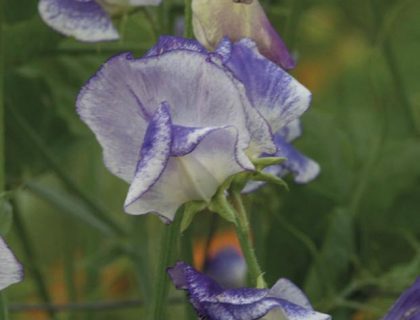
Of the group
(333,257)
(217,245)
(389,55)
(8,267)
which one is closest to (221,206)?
(8,267)

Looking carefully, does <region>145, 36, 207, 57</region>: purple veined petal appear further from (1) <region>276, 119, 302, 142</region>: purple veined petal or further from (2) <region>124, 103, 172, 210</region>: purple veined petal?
(1) <region>276, 119, 302, 142</region>: purple veined petal

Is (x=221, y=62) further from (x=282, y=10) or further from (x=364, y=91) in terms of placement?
(x=364, y=91)

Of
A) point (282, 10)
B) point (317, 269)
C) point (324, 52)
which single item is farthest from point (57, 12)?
point (324, 52)

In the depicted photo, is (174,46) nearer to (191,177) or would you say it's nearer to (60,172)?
(191,177)

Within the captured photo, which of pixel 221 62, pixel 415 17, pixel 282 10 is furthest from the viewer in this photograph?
pixel 415 17

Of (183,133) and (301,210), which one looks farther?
(301,210)

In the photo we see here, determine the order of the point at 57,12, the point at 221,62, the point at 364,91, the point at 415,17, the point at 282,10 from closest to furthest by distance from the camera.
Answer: the point at 221,62 → the point at 57,12 → the point at 282,10 → the point at 415,17 → the point at 364,91

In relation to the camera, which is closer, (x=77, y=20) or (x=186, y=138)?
(x=186, y=138)

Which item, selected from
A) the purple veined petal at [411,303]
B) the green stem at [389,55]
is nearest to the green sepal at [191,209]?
the purple veined petal at [411,303]
